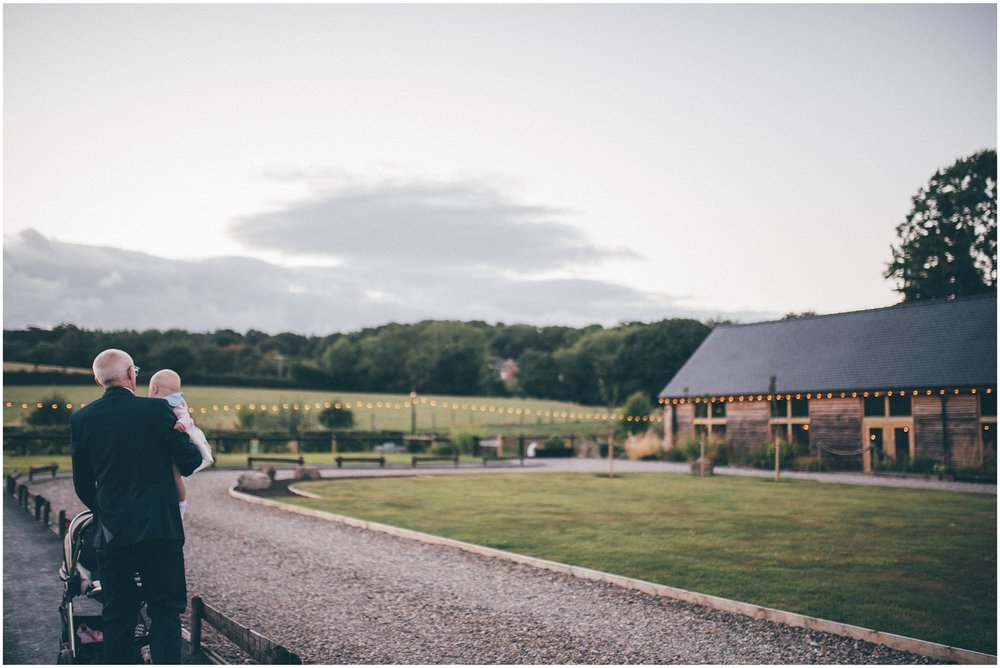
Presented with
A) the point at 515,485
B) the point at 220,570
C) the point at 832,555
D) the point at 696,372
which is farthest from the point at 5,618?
the point at 696,372

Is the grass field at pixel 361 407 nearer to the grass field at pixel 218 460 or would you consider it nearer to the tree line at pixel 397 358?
the tree line at pixel 397 358

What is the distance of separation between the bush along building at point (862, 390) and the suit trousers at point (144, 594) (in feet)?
77.0

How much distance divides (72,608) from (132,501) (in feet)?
6.24

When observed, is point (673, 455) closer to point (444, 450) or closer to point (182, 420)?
point (444, 450)

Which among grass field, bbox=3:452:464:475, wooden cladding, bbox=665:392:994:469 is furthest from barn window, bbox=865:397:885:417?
grass field, bbox=3:452:464:475

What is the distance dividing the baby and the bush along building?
76.5 ft

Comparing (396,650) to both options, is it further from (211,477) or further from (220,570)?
(211,477)

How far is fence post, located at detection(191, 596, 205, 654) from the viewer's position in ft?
22.1

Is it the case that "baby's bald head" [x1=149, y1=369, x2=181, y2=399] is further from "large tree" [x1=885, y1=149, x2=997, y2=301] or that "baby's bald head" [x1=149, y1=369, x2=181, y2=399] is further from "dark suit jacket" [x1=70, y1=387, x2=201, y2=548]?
"large tree" [x1=885, y1=149, x2=997, y2=301]

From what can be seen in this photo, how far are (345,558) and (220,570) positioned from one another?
1760 millimetres

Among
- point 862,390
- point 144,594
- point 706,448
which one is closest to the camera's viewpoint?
point 144,594

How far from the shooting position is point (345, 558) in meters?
11.5

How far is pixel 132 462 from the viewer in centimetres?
480

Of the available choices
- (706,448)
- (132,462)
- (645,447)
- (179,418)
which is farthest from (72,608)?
(645,447)
